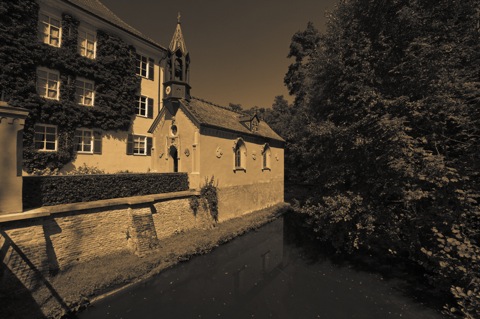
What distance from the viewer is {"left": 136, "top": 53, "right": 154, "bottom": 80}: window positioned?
22423mm

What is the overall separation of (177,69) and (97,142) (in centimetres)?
936

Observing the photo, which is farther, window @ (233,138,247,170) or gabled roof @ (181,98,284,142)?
window @ (233,138,247,170)

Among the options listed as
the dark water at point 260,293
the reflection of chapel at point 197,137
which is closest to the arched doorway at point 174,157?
the reflection of chapel at point 197,137

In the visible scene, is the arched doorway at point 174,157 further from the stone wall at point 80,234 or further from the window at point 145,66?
the window at point 145,66

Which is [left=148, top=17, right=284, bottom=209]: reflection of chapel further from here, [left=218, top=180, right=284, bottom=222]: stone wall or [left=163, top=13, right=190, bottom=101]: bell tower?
[left=218, top=180, right=284, bottom=222]: stone wall

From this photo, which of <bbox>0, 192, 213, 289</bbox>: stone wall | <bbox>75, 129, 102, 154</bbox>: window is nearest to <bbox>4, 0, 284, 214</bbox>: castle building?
<bbox>75, 129, 102, 154</bbox>: window

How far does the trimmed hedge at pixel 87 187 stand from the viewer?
925 centimetres

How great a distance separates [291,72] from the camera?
1635 inches

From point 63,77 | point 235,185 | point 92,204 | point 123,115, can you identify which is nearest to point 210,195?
point 235,185

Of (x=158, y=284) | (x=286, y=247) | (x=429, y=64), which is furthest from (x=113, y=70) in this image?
(x=429, y=64)

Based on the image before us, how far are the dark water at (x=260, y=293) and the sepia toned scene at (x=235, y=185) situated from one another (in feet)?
0.24

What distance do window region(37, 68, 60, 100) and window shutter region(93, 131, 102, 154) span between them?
373cm

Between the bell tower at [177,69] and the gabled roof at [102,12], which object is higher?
the gabled roof at [102,12]

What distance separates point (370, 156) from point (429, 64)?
4183 mm
